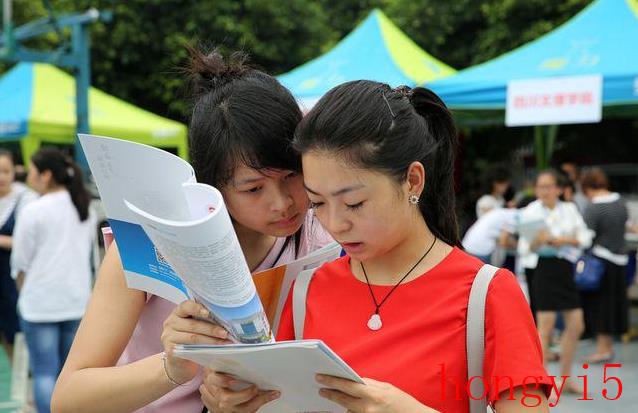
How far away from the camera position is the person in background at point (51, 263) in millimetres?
5371

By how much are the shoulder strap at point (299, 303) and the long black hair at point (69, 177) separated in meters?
3.99

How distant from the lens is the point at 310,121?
5.36 feet

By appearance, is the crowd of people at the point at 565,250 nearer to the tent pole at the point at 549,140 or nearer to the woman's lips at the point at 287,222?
the tent pole at the point at 549,140

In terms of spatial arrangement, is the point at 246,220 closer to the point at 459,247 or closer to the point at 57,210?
the point at 459,247

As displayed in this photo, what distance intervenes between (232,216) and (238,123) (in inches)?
7.4

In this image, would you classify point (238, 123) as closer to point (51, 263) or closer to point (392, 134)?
point (392, 134)

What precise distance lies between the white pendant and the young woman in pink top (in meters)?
0.28

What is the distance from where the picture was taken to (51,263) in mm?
5422

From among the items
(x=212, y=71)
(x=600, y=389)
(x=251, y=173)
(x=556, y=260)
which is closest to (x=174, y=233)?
(x=251, y=173)

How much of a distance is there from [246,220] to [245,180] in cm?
8

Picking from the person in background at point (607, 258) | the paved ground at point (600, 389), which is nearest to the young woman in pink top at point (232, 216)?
the paved ground at point (600, 389)

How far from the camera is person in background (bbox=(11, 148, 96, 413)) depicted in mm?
5371

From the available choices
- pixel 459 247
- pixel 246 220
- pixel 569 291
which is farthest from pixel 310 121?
pixel 569 291

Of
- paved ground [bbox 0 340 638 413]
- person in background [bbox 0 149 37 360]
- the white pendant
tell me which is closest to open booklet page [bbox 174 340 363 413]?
the white pendant
